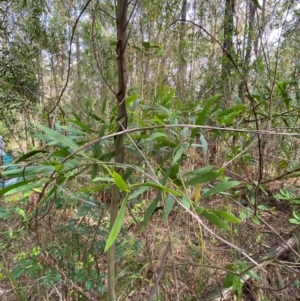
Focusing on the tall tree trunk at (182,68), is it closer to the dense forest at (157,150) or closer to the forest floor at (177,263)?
the dense forest at (157,150)

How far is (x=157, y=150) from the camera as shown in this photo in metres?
0.51

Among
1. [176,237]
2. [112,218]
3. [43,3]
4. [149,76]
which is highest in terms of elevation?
[43,3]

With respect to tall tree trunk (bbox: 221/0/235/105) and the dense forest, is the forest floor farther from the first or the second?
tall tree trunk (bbox: 221/0/235/105)

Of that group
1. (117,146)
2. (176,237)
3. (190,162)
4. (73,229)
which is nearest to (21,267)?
(73,229)

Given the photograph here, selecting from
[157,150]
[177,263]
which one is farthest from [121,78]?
[177,263]

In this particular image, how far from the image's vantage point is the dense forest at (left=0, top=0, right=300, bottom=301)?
1.76 ft

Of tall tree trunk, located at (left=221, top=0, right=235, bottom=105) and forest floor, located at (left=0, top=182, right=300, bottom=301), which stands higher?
tall tree trunk, located at (left=221, top=0, right=235, bottom=105)

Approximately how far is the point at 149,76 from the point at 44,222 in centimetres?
91

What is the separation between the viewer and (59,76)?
70.8 inches

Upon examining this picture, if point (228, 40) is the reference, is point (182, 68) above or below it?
below

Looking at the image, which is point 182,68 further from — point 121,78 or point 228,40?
point 121,78

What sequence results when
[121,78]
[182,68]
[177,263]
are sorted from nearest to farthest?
[121,78] → [177,263] → [182,68]

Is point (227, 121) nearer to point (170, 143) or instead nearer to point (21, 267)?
point (170, 143)

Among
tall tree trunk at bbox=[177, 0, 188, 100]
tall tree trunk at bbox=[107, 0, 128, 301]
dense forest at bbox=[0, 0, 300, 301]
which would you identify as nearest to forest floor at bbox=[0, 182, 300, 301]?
dense forest at bbox=[0, 0, 300, 301]
